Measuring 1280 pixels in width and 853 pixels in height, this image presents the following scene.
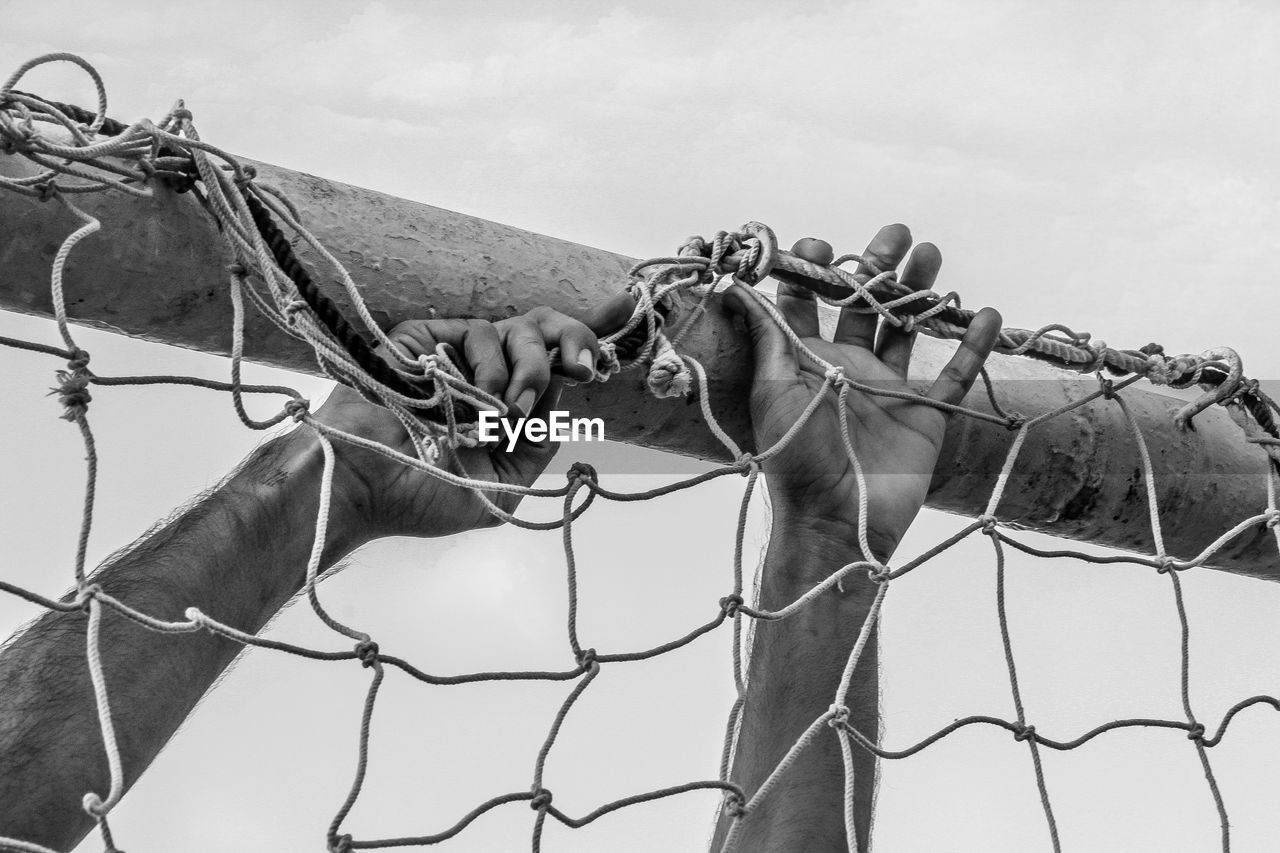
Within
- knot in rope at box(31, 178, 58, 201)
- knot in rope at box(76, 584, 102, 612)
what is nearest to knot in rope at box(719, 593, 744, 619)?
knot in rope at box(76, 584, 102, 612)

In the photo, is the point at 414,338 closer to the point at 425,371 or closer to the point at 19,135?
the point at 425,371

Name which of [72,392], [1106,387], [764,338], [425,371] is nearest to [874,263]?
[764,338]

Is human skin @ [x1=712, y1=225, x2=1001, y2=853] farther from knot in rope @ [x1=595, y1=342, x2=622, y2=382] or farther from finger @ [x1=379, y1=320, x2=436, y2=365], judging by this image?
finger @ [x1=379, y1=320, x2=436, y2=365]

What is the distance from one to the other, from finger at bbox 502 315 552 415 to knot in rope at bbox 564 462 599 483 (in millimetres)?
64

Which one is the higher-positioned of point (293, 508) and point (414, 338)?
point (414, 338)

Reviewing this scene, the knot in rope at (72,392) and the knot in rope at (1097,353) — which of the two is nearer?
the knot in rope at (72,392)

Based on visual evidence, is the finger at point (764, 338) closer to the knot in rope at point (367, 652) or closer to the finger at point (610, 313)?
the finger at point (610, 313)

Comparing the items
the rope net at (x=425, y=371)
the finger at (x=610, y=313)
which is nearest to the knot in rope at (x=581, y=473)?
the rope net at (x=425, y=371)

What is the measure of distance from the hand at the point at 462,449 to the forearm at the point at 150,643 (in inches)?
1.3

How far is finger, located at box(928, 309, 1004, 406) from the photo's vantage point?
1.16 m

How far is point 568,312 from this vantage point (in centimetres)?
102

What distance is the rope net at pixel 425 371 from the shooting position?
2.70 feet

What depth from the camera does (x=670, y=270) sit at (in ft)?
3.46

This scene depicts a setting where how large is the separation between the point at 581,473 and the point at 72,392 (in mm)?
351
